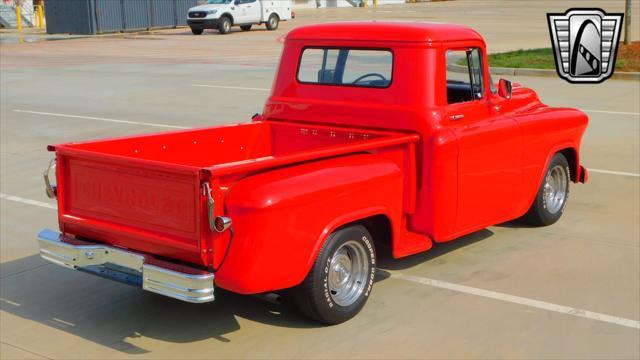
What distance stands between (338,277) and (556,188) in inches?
125

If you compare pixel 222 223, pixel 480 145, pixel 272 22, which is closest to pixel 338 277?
pixel 222 223

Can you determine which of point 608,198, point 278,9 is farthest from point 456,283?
point 278,9

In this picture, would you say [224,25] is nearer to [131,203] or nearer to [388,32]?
[388,32]

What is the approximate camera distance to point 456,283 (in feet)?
20.8

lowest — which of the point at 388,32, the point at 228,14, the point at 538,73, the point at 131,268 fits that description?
the point at 538,73

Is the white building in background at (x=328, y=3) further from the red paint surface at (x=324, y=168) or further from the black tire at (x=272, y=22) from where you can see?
the red paint surface at (x=324, y=168)

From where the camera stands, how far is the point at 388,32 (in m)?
6.66

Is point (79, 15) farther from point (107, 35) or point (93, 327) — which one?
point (93, 327)

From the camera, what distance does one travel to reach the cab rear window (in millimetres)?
6672

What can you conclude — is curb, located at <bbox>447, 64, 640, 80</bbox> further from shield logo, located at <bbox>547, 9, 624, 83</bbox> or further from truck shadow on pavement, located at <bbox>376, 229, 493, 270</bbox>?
truck shadow on pavement, located at <bbox>376, 229, 493, 270</bbox>

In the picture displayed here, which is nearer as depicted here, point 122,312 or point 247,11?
point 122,312

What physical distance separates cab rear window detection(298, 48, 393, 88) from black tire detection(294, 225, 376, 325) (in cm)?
157

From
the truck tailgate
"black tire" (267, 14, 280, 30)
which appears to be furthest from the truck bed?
"black tire" (267, 14, 280, 30)

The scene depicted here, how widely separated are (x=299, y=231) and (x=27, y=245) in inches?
130
